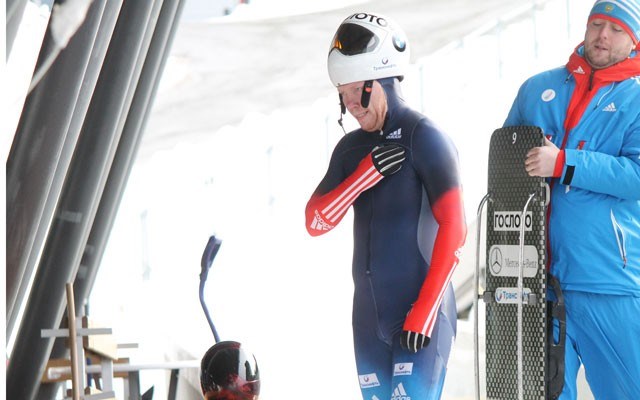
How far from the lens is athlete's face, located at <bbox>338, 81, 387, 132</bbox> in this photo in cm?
374

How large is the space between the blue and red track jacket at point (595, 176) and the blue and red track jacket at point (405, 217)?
341mm

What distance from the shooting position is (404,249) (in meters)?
3.68

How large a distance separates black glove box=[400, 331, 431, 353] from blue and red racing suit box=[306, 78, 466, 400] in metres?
0.02

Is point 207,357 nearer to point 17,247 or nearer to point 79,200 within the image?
point 17,247

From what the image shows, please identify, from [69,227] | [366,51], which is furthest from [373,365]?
[69,227]

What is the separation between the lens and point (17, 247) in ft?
12.6

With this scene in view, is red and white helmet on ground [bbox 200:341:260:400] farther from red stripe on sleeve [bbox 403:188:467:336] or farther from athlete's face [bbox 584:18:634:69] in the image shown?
athlete's face [bbox 584:18:634:69]

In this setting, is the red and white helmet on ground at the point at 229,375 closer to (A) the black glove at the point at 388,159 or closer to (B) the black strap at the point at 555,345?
(A) the black glove at the point at 388,159

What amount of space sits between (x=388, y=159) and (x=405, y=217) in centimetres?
21

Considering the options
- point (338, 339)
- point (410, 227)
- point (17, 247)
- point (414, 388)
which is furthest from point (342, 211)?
point (338, 339)

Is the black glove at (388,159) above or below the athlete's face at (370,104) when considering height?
below

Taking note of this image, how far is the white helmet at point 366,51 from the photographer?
12.2 ft

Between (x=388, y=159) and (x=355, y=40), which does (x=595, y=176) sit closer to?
(x=388, y=159)

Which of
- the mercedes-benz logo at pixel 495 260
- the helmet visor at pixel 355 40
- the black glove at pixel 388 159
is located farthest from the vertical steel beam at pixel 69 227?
the mercedes-benz logo at pixel 495 260
